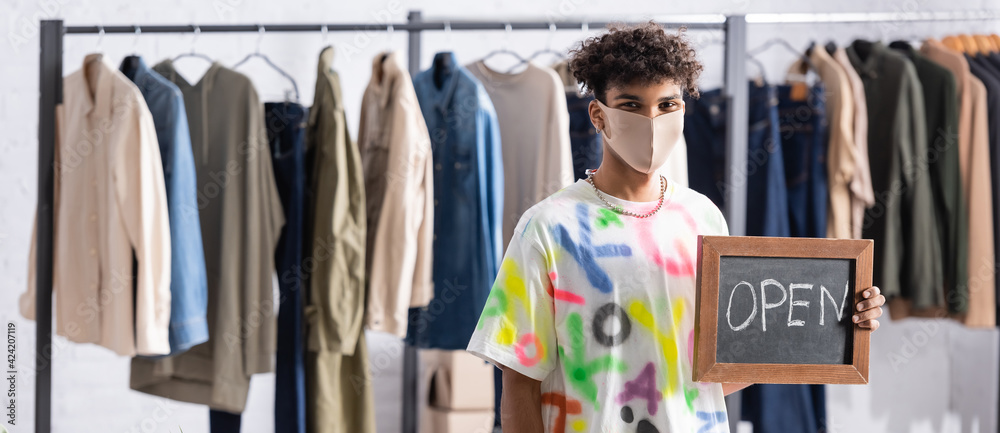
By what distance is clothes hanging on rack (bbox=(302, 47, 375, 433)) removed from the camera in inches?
84.1

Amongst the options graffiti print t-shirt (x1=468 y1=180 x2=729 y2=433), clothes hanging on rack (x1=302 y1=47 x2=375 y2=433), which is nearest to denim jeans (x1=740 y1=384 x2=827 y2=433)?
clothes hanging on rack (x1=302 y1=47 x2=375 y2=433)

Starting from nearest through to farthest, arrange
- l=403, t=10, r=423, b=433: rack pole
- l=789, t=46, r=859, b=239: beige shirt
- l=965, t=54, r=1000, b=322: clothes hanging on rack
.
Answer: l=789, t=46, r=859, b=239: beige shirt
l=965, t=54, r=1000, b=322: clothes hanging on rack
l=403, t=10, r=423, b=433: rack pole

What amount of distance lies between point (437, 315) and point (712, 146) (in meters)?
1.15

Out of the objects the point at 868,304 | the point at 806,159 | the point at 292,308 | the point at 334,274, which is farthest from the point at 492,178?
the point at 868,304

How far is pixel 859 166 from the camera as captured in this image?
7.91ft

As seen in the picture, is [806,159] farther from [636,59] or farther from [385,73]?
[636,59]

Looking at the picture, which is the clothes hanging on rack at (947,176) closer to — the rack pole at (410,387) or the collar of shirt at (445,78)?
the collar of shirt at (445,78)

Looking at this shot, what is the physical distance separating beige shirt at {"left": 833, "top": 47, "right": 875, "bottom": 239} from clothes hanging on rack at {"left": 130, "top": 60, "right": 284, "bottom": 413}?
191 cm

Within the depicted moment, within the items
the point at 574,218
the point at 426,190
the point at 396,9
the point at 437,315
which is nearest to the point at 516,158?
the point at 426,190

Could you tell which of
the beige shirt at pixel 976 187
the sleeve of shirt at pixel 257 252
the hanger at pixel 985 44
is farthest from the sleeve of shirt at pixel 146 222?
the hanger at pixel 985 44

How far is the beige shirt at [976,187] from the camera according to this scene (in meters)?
2.48

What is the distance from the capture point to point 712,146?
2.56 meters

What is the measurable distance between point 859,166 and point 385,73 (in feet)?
5.27

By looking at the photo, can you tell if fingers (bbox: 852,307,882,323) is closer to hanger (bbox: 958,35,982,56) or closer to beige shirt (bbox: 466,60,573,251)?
beige shirt (bbox: 466,60,573,251)
